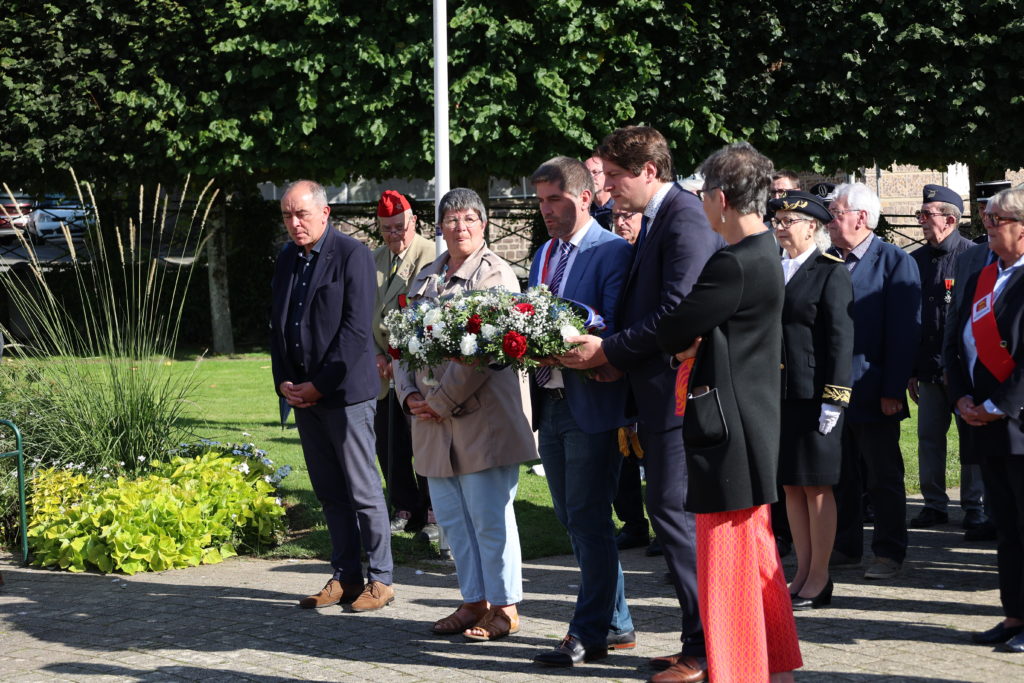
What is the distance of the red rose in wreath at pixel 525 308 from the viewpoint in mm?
5006

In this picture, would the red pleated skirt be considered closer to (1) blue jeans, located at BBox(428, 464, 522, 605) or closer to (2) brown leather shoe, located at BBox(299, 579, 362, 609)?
(1) blue jeans, located at BBox(428, 464, 522, 605)

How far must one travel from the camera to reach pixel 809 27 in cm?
1536

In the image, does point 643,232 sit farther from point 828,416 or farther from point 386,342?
point 386,342

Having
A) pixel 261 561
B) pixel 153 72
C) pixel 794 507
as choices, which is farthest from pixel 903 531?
pixel 153 72

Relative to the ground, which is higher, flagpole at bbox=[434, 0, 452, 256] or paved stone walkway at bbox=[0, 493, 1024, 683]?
flagpole at bbox=[434, 0, 452, 256]

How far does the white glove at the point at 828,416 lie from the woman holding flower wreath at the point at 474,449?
4.86ft

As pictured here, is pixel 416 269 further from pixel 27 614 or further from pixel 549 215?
pixel 27 614

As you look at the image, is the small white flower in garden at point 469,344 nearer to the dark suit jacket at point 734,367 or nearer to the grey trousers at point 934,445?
the dark suit jacket at point 734,367

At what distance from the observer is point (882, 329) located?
266 inches

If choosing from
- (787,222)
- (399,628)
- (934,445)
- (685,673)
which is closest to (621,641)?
(685,673)

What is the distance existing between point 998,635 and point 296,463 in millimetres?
6257

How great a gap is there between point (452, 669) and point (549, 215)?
2.00 m

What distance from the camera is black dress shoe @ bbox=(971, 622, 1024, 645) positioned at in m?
5.39

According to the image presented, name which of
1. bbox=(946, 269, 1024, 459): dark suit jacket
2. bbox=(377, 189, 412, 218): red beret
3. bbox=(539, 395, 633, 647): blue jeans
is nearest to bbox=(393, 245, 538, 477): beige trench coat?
bbox=(539, 395, 633, 647): blue jeans
